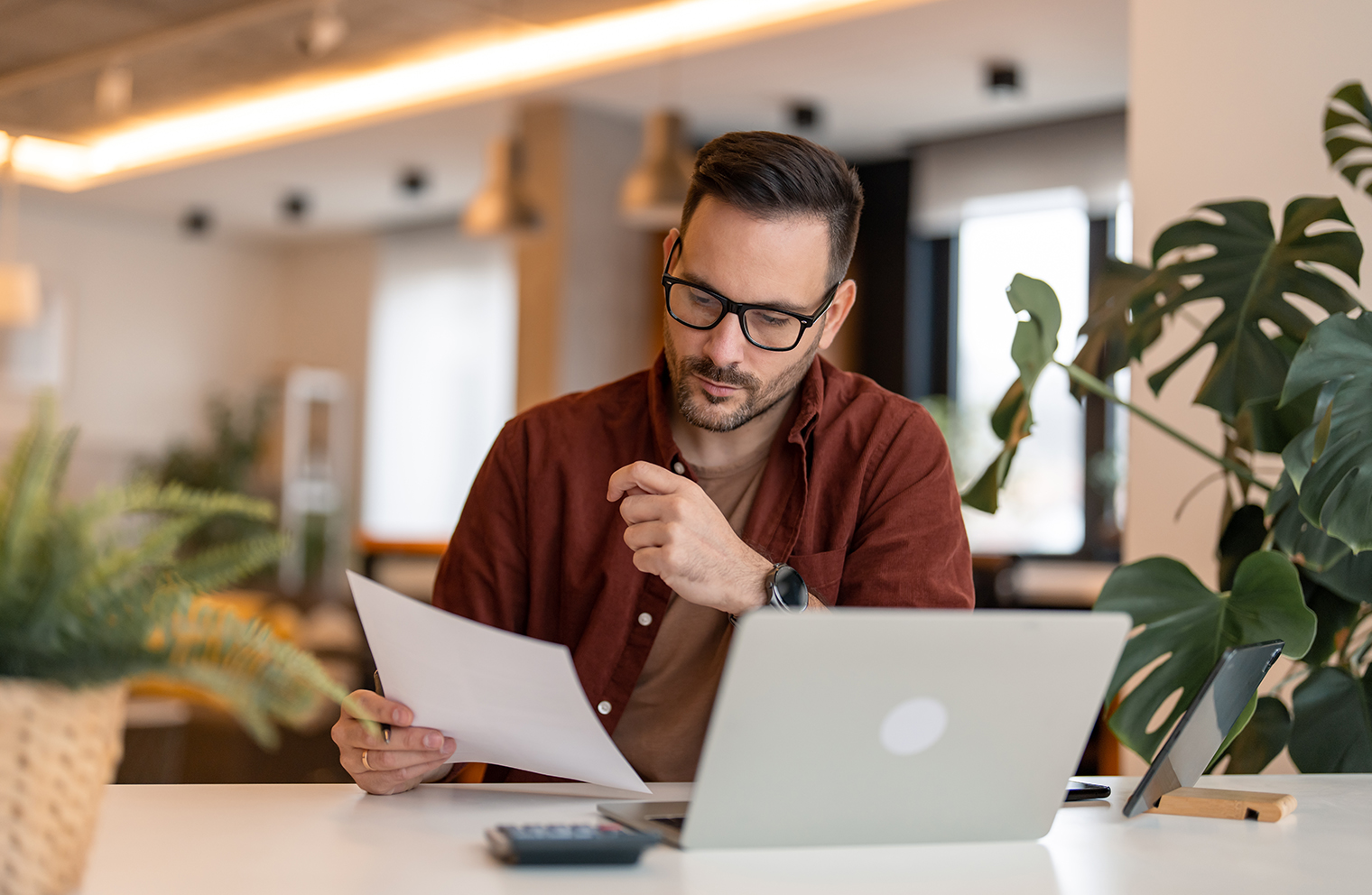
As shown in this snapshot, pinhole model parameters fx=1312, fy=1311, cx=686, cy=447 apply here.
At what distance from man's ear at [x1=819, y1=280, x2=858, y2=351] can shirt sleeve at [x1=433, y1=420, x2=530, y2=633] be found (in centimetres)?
39

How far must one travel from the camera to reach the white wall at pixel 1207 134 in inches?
85.5

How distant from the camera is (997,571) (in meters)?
5.39

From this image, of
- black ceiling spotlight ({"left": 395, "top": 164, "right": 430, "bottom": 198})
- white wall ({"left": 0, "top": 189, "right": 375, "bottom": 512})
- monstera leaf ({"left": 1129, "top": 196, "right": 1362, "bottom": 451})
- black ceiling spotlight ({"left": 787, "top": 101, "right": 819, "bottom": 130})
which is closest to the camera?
monstera leaf ({"left": 1129, "top": 196, "right": 1362, "bottom": 451})

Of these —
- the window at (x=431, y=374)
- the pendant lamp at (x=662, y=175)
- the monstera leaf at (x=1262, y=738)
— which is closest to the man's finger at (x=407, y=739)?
the monstera leaf at (x=1262, y=738)

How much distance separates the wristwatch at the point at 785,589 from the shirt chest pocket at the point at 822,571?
0.25 m

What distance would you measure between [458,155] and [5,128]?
7.61 ft

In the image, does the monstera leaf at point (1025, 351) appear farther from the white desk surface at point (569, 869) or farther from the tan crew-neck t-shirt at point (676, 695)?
the white desk surface at point (569, 869)

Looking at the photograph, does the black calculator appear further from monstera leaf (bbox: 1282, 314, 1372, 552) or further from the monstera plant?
monstera leaf (bbox: 1282, 314, 1372, 552)

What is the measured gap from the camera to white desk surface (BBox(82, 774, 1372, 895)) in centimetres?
82

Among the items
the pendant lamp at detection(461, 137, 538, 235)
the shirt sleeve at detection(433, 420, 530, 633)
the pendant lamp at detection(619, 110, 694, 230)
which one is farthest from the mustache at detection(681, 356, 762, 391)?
the pendant lamp at detection(461, 137, 538, 235)

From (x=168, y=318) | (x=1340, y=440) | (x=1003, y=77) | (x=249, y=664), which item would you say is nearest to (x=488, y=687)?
(x=249, y=664)

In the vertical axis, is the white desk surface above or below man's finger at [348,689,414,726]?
below

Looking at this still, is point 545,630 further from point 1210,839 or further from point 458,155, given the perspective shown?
point 458,155

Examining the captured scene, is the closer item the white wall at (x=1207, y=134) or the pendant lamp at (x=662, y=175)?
the white wall at (x=1207, y=134)
